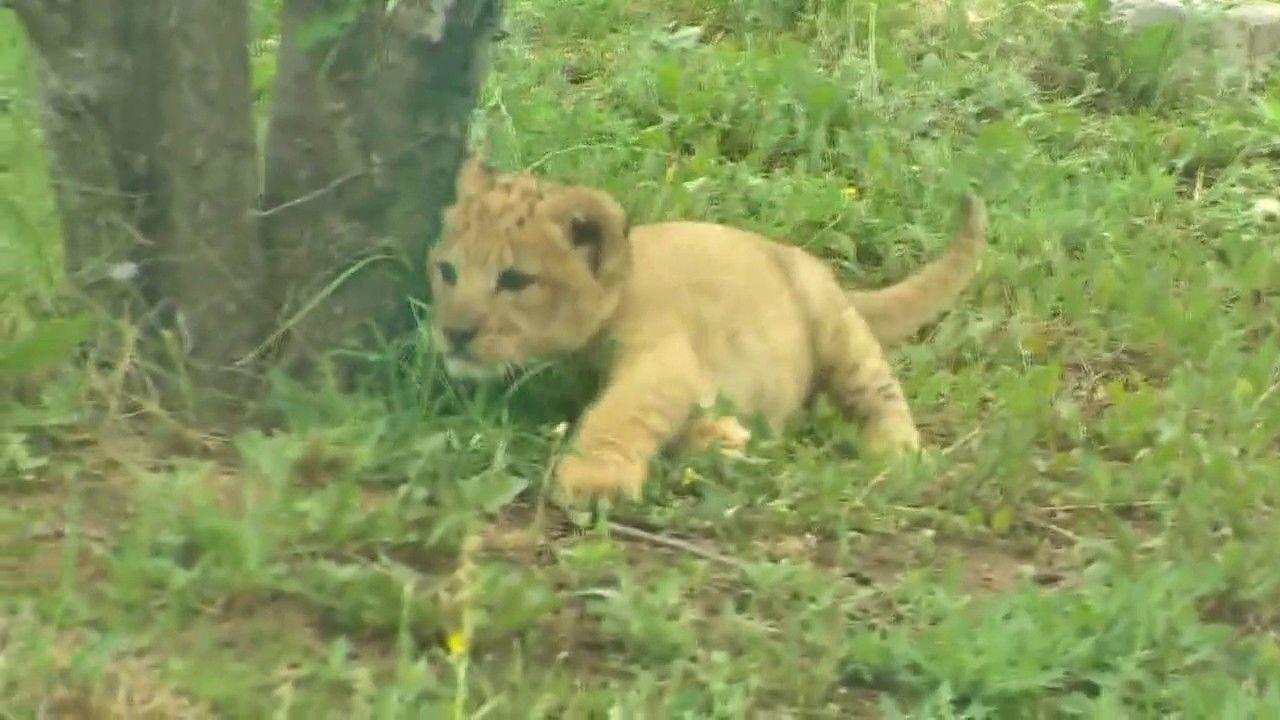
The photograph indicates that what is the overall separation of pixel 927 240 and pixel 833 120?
87 centimetres

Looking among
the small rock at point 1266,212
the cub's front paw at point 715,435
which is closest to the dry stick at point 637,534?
the cub's front paw at point 715,435

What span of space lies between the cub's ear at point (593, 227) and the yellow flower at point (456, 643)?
1.35 meters

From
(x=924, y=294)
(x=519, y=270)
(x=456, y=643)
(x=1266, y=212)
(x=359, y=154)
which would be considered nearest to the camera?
(x=456, y=643)

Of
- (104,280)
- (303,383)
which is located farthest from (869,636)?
(104,280)

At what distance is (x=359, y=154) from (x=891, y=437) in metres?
1.29

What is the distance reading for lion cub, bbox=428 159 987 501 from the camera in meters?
3.65

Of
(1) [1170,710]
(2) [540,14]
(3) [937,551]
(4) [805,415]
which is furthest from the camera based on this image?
(2) [540,14]

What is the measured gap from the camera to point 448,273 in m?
3.76

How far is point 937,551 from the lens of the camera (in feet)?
11.0

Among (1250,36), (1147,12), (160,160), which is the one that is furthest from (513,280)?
(1250,36)

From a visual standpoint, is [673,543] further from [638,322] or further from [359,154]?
[359,154]

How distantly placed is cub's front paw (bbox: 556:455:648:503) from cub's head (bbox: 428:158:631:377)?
0.43 metres

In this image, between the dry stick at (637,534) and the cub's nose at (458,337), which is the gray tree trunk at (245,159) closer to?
the cub's nose at (458,337)

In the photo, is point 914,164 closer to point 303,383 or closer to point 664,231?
point 664,231
